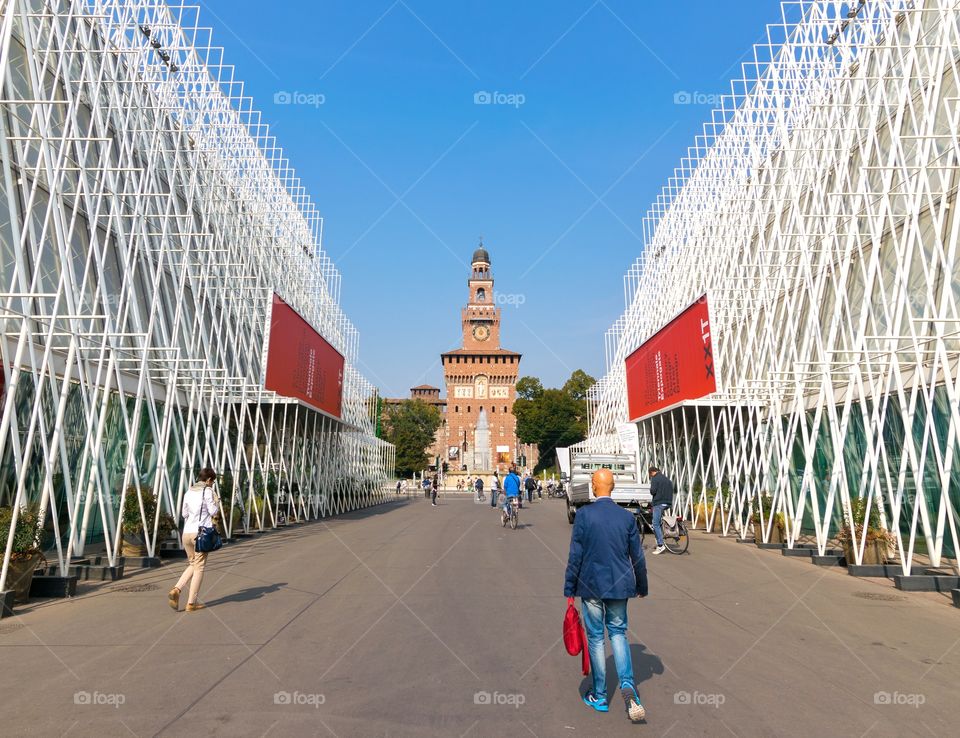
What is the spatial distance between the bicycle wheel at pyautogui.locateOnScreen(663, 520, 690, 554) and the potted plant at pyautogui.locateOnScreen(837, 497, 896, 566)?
10.7 feet

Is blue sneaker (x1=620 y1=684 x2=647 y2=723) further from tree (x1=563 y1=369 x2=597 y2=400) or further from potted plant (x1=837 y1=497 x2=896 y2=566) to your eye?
tree (x1=563 y1=369 x2=597 y2=400)

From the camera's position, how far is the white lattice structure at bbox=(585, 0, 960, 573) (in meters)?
12.4

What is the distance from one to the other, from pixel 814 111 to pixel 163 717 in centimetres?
1910

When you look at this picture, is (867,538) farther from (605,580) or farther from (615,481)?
(615,481)

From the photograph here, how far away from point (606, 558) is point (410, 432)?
86.7 metres

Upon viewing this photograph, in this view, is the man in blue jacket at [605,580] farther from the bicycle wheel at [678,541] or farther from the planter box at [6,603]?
the bicycle wheel at [678,541]

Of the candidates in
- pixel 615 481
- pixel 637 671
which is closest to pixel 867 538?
pixel 637 671

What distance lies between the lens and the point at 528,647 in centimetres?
699

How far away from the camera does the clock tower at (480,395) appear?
110062 mm

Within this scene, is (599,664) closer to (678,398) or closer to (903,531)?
(903,531)

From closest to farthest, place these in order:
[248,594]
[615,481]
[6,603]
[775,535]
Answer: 1. [6,603]
2. [248,594]
3. [775,535]
4. [615,481]

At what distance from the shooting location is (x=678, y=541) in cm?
1547

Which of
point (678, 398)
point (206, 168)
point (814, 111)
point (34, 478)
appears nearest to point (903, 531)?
point (678, 398)

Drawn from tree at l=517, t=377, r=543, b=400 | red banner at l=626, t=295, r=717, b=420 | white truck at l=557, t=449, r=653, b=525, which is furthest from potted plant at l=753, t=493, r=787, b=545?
tree at l=517, t=377, r=543, b=400
